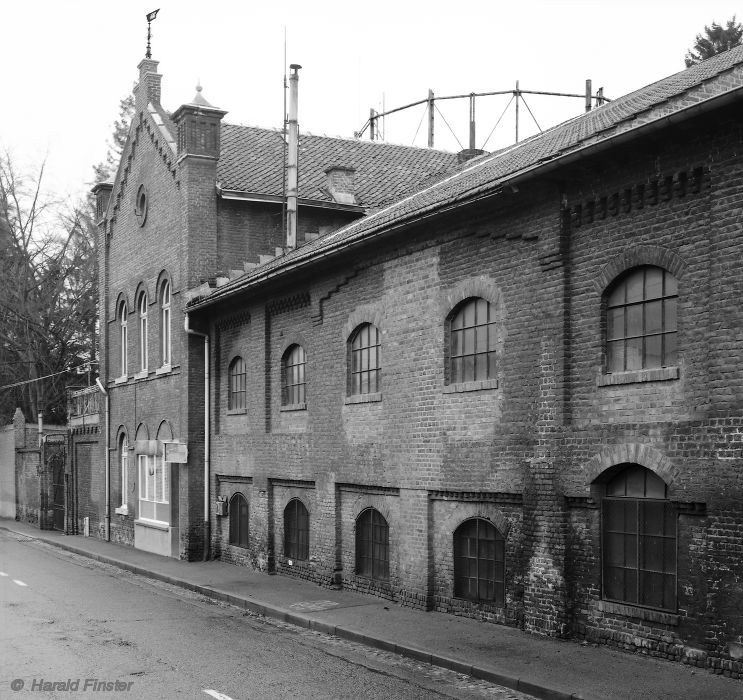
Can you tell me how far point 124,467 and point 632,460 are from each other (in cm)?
2039

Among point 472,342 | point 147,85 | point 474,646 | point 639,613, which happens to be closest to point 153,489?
point 147,85

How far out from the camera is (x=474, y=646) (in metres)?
12.3

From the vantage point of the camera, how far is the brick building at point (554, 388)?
423 inches

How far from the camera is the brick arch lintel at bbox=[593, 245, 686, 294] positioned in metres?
11.2

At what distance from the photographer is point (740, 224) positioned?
10453 millimetres

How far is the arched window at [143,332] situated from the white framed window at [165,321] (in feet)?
5.09

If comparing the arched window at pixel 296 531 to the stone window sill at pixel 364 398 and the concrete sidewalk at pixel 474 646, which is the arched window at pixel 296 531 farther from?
the stone window sill at pixel 364 398

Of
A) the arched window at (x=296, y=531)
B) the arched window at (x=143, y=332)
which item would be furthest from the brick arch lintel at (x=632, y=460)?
the arched window at (x=143, y=332)

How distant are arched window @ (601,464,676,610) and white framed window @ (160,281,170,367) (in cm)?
1581

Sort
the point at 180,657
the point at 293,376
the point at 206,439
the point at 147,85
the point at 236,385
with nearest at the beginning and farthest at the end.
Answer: the point at 180,657 → the point at 293,376 → the point at 236,385 → the point at 206,439 → the point at 147,85

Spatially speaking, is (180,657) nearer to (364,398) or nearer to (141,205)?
(364,398)

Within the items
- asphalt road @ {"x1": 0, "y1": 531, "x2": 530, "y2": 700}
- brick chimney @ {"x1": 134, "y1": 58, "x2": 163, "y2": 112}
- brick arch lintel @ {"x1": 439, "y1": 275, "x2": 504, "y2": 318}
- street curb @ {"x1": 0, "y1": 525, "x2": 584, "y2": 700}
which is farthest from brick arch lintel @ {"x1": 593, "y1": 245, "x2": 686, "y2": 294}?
brick chimney @ {"x1": 134, "y1": 58, "x2": 163, "y2": 112}

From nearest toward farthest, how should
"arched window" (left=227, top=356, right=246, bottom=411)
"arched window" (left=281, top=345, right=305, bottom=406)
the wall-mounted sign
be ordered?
"arched window" (left=281, top=345, right=305, bottom=406) → "arched window" (left=227, top=356, right=246, bottom=411) → the wall-mounted sign

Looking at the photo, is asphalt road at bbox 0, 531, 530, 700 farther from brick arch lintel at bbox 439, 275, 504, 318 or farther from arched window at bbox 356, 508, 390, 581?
brick arch lintel at bbox 439, 275, 504, 318
